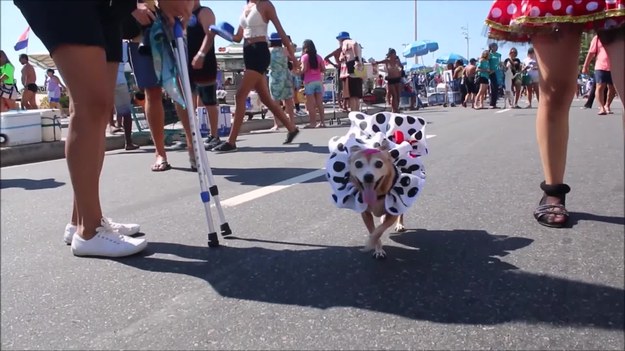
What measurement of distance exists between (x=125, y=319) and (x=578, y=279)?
158 cm

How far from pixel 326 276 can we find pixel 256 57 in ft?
14.6

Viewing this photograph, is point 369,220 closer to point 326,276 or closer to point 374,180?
point 374,180

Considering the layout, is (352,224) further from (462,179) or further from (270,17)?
(270,17)

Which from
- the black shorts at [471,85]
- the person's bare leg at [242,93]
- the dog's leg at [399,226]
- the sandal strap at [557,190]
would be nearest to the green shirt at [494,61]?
the black shorts at [471,85]

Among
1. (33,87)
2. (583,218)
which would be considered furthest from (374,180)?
(33,87)

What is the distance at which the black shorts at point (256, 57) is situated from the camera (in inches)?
254

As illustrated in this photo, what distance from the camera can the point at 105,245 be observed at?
8.81 ft

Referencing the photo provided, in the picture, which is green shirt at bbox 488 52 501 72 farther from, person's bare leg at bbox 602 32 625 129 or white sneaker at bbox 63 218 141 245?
white sneaker at bbox 63 218 141 245

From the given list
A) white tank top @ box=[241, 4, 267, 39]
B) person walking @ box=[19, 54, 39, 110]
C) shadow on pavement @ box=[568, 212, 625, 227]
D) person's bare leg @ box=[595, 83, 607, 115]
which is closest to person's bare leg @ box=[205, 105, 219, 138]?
Result: white tank top @ box=[241, 4, 267, 39]

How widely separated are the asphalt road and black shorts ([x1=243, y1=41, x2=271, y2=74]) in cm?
261

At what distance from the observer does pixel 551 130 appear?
291 centimetres

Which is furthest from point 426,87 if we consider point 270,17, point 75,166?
point 75,166

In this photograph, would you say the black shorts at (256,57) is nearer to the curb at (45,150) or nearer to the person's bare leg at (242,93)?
the person's bare leg at (242,93)

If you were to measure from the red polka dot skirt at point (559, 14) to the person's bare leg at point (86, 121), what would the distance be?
1775 millimetres
